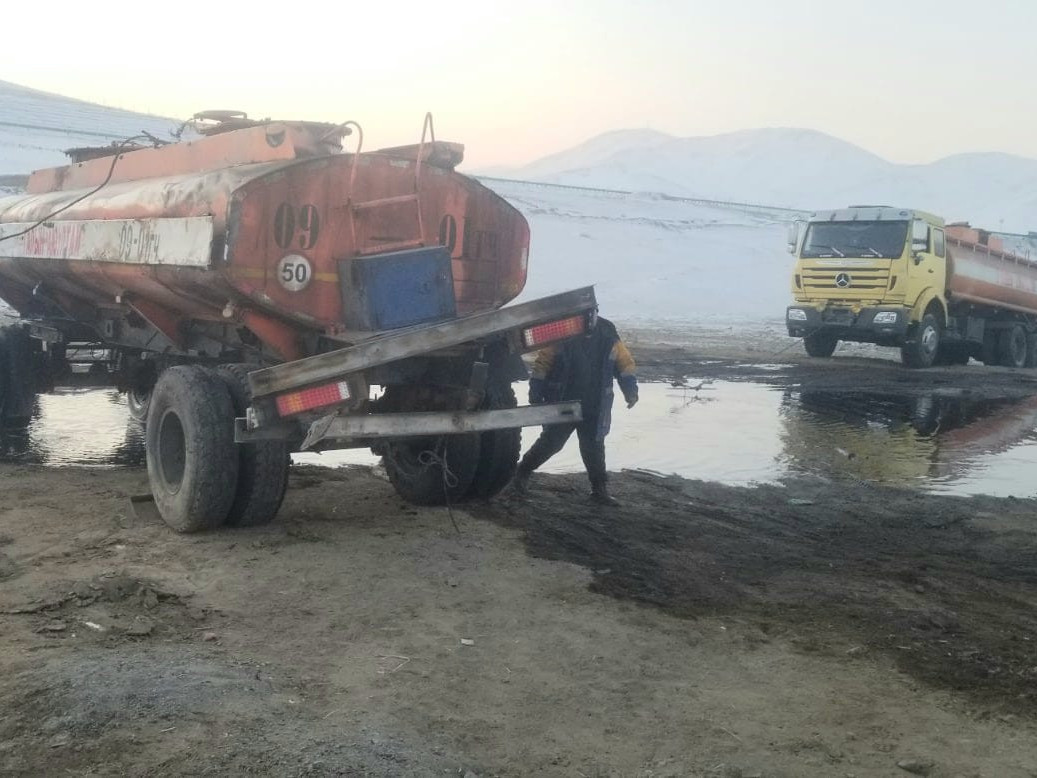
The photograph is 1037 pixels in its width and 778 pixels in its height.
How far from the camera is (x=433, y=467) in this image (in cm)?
680

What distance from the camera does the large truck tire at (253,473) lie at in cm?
585

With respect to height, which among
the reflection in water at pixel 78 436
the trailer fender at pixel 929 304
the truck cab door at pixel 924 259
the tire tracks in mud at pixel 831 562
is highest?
the truck cab door at pixel 924 259

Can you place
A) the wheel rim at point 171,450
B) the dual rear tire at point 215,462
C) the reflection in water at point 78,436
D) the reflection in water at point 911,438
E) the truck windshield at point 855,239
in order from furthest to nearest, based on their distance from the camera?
→ 1. the truck windshield at point 855,239
2. the reflection in water at point 911,438
3. the reflection in water at point 78,436
4. the wheel rim at point 171,450
5. the dual rear tire at point 215,462

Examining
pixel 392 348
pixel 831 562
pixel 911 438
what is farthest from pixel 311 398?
pixel 911 438

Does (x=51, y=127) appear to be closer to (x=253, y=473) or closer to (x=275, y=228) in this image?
(x=275, y=228)

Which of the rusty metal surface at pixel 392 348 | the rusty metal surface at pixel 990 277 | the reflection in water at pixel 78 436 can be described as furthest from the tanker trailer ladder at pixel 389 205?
the rusty metal surface at pixel 990 277

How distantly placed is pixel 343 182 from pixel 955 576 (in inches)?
161

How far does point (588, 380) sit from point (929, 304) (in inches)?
532

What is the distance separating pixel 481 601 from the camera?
4957 millimetres

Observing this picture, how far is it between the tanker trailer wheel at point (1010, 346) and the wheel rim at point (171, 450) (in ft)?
63.5

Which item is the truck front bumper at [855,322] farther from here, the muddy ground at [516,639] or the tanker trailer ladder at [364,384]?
the tanker trailer ladder at [364,384]

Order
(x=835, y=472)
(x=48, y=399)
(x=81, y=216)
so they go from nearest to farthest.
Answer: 1. (x=81, y=216)
2. (x=835, y=472)
3. (x=48, y=399)

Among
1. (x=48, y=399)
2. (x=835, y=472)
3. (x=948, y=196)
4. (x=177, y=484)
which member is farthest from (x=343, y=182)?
(x=948, y=196)

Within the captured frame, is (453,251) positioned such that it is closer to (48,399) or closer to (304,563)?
(304,563)
